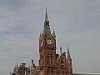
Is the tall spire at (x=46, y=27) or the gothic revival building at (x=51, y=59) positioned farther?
the tall spire at (x=46, y=27)

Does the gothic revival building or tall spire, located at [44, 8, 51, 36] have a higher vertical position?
tall spire, located at [44, 8, 51, 36]

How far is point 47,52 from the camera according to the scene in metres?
79.9

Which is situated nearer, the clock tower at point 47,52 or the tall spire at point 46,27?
the clock tower at point 47,52

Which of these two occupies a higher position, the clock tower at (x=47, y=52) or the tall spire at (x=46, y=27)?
the tall spire at (x=46, y=27)

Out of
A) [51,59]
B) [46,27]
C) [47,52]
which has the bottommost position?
[51,59]

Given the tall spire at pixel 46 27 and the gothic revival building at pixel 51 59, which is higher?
the tall spire at pixel 46 27

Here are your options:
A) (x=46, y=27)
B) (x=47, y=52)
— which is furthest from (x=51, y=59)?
(x=46, y=27)

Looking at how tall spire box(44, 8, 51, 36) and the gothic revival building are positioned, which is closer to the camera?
the gothic revival building

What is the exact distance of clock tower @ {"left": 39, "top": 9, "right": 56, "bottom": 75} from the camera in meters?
78.1

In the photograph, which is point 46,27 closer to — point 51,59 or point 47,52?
point 47,52

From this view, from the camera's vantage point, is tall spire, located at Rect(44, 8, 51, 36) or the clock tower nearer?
the clock tower

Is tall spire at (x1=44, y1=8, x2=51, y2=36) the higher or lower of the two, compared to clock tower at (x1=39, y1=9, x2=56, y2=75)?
higher

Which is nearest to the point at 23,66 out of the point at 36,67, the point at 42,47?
the point at 36,67

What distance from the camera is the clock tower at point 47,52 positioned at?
78.1 m
